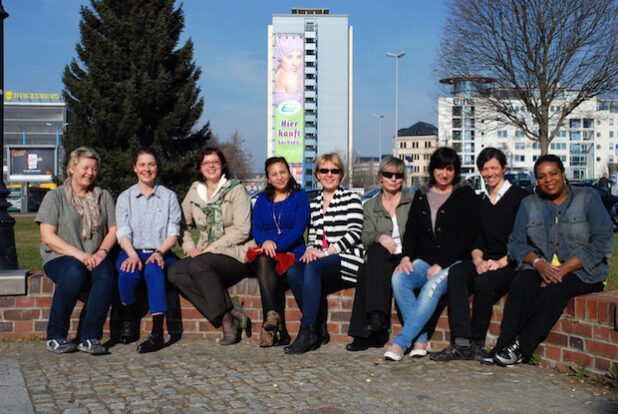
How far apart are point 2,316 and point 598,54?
2150cm

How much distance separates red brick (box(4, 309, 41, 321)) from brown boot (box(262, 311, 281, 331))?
2.13 meters

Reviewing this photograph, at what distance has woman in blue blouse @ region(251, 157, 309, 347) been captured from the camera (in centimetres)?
581

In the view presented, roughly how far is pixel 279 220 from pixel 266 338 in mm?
1162

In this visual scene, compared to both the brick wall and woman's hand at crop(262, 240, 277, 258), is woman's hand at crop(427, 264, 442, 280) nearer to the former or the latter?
the brick wall

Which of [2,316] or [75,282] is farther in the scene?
[2,316]

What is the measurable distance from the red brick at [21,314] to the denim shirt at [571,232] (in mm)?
4266

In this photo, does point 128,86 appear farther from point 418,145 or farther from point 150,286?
point 418,145

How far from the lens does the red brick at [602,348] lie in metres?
4.40

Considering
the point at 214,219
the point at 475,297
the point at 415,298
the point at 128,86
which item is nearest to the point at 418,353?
the point at 415,298

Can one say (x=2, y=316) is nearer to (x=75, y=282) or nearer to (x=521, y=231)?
(x=75, y=282)

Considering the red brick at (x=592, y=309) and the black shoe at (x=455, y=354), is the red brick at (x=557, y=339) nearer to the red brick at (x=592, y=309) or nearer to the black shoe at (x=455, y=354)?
the red brick at (x=592, y=309)

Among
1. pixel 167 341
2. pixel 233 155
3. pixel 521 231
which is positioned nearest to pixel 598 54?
pixel 521 231

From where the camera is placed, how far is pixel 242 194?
20.5 feet

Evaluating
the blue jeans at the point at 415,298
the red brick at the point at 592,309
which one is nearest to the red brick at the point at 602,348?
the red brick at the point at 592,309
